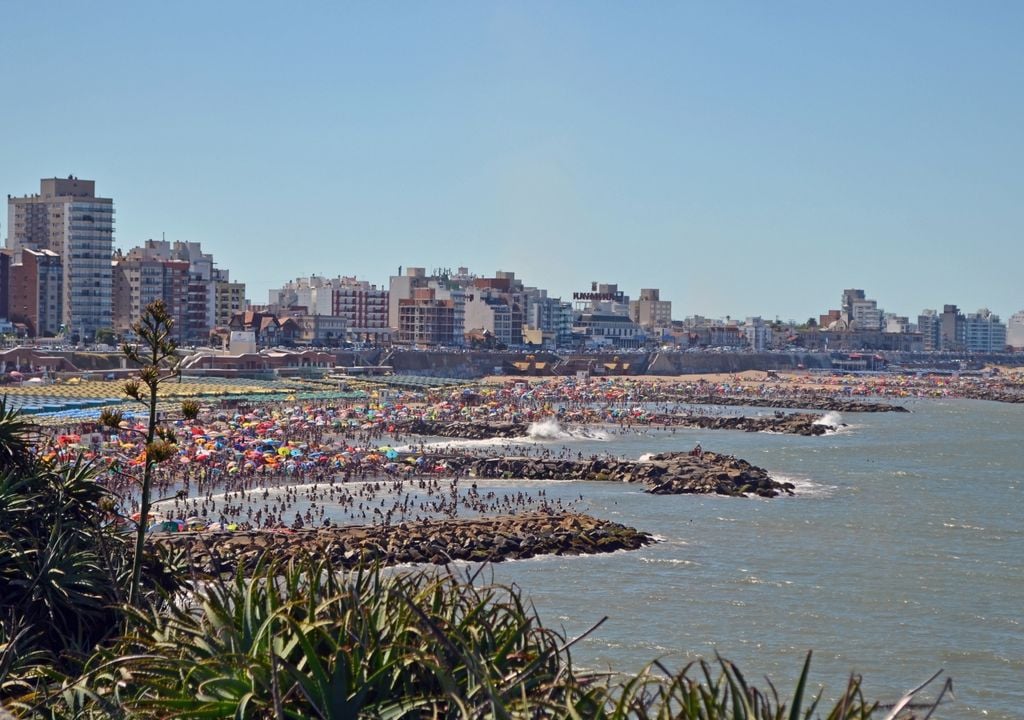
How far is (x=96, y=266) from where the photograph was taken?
128875mm

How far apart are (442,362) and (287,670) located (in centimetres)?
13173

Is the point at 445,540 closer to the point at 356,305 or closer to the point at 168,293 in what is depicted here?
the point at 168,293

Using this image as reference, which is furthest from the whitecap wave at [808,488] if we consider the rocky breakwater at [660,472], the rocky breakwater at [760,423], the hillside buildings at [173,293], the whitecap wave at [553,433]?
the hillside buildings at [173,293]

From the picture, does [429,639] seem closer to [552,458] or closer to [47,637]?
[47,637]

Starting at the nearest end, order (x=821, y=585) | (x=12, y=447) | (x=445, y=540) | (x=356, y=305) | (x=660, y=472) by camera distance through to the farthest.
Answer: (x=12, y=447)
(x=821, y=585)
(x=445, y=540)
(x=660, y=472)
(x=356, y=305)

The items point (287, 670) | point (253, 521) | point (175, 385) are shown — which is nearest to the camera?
point (287, 670)

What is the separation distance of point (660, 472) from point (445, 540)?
2080 centimetres

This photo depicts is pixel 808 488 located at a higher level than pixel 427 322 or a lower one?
lower

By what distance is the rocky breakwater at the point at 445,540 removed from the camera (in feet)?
108

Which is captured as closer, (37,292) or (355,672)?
(355,672)

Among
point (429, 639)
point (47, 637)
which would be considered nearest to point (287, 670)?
point (429, 639)

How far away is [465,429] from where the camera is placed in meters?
78.6

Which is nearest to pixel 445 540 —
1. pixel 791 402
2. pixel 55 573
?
pixel 55 573

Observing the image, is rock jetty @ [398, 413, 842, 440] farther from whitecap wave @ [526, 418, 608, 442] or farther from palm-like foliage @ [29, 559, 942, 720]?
palm-like foliage @ [29, 559, 942, 720]
